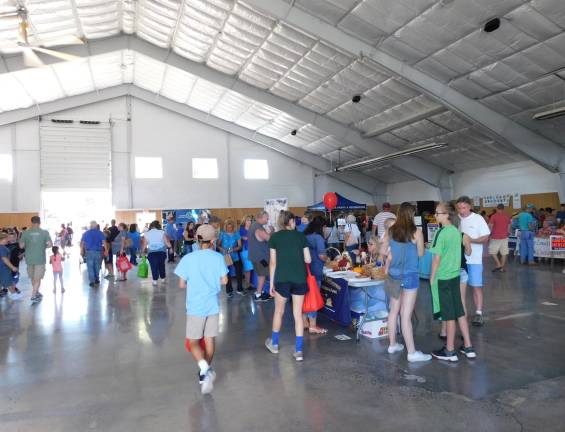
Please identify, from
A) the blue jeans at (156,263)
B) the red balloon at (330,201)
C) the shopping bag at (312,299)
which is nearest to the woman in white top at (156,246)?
the blue jeans at (156,263)

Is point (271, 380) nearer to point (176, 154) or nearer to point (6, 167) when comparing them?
point (176, 154)

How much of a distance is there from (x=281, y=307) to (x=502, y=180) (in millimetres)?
14027

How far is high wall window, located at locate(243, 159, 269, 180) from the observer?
19875mm

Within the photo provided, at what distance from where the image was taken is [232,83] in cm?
1417

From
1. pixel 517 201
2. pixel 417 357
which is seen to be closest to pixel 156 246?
pixel 417 357

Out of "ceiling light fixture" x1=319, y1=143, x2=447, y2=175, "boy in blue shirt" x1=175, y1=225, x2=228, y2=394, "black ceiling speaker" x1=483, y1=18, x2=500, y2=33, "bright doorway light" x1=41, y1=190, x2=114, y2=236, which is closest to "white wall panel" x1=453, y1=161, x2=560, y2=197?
"ceiling light fixture" x1=319, y1=143, x2=447, y2=175

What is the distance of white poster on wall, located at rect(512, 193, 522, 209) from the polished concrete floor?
9.99m

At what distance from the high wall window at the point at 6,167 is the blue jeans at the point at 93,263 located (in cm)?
1150

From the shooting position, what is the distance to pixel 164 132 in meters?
18.6

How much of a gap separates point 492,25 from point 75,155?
1643cm

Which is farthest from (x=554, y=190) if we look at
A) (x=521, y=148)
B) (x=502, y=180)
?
(x=521, y=148)

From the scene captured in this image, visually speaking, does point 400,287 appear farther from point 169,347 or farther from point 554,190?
point 554,190

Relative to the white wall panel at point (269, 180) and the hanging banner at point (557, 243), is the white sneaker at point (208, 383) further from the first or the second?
the white wall panel at point (269, 180)

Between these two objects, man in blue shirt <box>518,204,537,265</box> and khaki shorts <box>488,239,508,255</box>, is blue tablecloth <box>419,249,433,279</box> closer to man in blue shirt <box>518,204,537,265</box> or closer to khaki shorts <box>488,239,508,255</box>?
khaki shorts <box>488,239,508,255</box>
